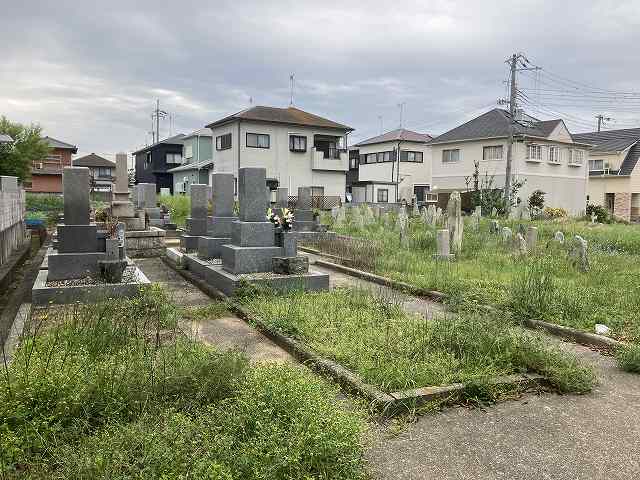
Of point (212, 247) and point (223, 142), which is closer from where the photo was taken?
point (212, 247)

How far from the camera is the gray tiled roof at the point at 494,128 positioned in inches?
1335

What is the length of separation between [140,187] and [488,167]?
24.4 metres

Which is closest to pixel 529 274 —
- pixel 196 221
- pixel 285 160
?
pixel 196 221

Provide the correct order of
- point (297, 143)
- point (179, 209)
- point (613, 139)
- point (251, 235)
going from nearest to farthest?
point (251, 235), point (179, 209), point (297, 143), point (613, 139)

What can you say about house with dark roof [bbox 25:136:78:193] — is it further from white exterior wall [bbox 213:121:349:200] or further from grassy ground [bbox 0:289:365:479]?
grassy ground [bbox 0:289:365:479]

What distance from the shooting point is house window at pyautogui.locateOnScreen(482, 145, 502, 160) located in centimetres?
3397

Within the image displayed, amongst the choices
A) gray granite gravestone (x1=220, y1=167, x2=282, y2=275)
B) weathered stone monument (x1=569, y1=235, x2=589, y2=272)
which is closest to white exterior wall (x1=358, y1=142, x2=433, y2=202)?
weathered stone monument (x1=569, y1=235, x2=589, y2=272)

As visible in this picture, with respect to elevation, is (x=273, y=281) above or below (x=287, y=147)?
below

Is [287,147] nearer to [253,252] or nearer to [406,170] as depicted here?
[406,170]

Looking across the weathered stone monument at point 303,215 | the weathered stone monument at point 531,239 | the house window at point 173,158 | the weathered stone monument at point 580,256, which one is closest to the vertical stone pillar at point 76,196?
the weathered stone monument at point 303,215

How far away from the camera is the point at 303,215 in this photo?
55.2ft

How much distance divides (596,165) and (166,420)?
47.1 meters

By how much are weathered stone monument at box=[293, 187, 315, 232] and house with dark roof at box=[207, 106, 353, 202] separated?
16931 millimetres

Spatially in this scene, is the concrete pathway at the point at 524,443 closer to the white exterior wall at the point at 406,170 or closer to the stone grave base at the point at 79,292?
the stone grave base at the point at 79,292
